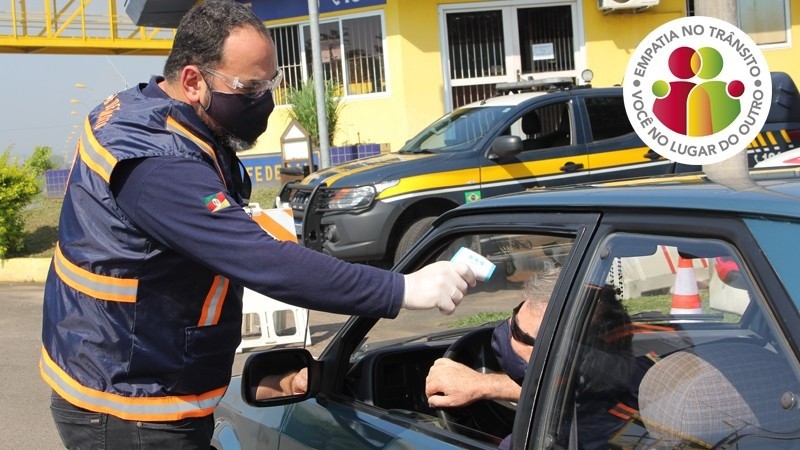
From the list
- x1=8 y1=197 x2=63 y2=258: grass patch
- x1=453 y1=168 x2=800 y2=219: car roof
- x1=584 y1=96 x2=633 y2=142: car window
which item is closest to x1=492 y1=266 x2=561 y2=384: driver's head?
x1=453 y1=168 x2=800 y2=219: car roof

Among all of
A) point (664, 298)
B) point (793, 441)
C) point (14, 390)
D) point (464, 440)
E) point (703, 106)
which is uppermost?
point (703, 106)

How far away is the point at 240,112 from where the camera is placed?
2.55m

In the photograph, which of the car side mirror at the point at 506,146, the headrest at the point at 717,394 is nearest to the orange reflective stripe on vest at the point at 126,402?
the headrest at the point at 717,394

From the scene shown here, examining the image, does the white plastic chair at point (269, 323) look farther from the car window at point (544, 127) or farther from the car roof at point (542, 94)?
the car roof at point (542, 94)

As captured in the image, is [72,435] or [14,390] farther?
[14,390]

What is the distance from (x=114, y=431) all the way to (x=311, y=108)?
46.5 feet

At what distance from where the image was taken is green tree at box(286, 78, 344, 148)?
16281 mm

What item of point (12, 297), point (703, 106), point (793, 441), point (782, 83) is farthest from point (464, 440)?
point (12, 297)

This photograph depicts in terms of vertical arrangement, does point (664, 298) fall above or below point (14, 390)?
above

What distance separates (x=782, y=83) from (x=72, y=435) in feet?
29.9

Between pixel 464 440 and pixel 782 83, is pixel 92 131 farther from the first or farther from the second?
pixel 782 83

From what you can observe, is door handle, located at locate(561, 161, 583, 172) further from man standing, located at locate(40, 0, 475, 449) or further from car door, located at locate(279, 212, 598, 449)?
man standing, located at locate(40, 0, 475, 449)

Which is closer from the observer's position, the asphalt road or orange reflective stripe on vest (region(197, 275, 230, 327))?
orange reflective stripe on vest (region(197, 275, 230, 327))

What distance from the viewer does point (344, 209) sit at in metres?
9.23
